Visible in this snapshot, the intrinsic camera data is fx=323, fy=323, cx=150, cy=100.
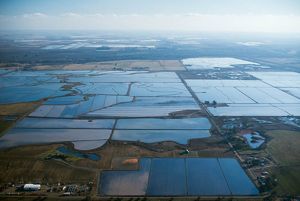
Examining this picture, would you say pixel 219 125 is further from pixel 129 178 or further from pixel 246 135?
pixel 129 178

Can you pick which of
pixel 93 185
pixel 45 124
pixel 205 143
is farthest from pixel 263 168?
pixel 45 124

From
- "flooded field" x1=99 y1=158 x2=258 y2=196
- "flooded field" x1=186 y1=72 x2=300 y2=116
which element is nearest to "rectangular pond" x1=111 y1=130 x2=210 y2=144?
"flooded field" x1=99 y1=158 x2=258 y2=196

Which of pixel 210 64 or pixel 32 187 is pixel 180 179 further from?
pixel 210 64

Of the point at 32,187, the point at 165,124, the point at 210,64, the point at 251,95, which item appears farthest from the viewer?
the point at 210,64

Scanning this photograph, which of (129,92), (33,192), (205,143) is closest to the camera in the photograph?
(33,192)

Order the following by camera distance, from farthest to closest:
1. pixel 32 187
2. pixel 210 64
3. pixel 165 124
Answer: pixel 210 64 → pixel 165 124 → pixel 32 187

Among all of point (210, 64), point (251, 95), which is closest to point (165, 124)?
point (251, 95)

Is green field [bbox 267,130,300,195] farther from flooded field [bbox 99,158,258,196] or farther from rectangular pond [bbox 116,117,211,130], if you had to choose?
rectangular pond [bbox 116,117,211,130]

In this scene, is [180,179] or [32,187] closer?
[32,187]

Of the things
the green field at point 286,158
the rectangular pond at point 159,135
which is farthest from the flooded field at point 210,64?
the green field at point 286,158
